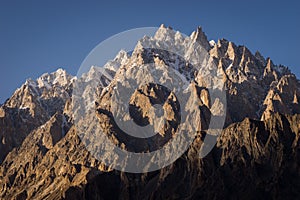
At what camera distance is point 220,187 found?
19862 cm

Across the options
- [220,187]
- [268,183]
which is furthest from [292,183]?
[220,187]

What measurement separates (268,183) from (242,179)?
42.8 feet

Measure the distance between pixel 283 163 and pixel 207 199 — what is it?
25438mm

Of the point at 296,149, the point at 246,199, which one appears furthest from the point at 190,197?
the point at 296,149

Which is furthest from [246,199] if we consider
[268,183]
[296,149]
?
[296,149]

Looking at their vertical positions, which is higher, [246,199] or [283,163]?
[283,163]

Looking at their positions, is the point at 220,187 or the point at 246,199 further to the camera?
the point at 220,187

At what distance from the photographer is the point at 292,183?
186 m

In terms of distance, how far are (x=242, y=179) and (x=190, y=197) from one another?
1715 centimetres

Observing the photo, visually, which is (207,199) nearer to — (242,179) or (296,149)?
(242,179)

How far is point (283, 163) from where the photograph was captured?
195 meters

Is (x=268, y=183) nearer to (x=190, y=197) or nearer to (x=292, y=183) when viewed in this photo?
(x=292, y=183)

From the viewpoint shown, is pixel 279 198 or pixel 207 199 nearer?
pixel 279 198

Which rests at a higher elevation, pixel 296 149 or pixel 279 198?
pixel 296 149
